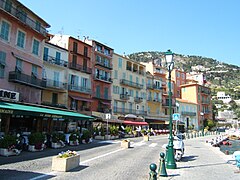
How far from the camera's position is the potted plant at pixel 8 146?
13109mm

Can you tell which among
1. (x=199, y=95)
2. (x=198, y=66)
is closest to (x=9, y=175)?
(x=199, y=95)

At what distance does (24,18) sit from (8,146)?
50.7 feet

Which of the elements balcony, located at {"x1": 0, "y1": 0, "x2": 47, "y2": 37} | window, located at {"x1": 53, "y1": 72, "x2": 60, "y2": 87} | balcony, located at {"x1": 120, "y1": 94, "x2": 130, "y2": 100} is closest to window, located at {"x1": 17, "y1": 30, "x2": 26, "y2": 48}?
balcony, located at {"x1": 0, "y1": 0, "x2": 47, "y2": 37}

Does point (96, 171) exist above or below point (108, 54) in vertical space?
below

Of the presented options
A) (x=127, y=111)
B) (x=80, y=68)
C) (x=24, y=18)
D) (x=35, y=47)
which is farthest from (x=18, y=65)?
(x=127, y=111)

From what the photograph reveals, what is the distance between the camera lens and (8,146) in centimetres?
1319

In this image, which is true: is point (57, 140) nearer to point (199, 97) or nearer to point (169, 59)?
point (169, 59)

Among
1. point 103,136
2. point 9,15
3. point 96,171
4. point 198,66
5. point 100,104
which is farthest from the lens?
point 198,66

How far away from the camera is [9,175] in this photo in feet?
27.1

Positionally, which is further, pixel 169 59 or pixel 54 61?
pixel 54 61

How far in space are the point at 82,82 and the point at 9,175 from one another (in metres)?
30.3

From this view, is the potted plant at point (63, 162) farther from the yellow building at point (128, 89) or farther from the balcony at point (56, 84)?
the yellow building at point (128, 89)

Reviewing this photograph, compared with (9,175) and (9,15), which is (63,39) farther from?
(9,175)

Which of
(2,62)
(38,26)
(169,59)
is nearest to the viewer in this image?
(169,59)
